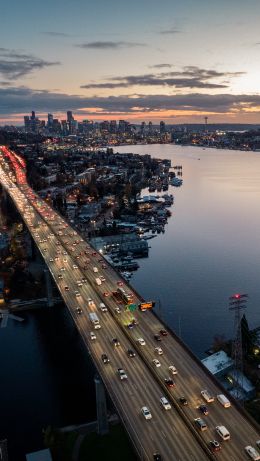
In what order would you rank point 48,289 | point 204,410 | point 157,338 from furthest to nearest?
point 48,289
point 157,338
point 204,410

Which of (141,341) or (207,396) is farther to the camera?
(141,341)

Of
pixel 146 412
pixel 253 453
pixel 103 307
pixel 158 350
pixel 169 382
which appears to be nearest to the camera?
pixel 253 453

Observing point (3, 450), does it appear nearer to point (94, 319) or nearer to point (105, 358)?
point (105, 358)

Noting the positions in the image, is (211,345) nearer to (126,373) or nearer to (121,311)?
(121,311)

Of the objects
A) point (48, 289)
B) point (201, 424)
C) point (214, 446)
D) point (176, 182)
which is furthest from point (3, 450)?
point (176, 182)

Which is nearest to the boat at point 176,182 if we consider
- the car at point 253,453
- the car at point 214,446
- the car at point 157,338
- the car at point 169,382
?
the car at point 157,338

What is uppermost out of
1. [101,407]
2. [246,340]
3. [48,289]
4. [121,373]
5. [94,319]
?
[121,373]

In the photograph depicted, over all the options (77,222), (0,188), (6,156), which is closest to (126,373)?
(77,222)

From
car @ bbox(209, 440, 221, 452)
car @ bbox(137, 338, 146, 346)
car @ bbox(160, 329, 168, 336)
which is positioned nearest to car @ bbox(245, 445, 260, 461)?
car @ bbox(209, 440, 221, 452)
